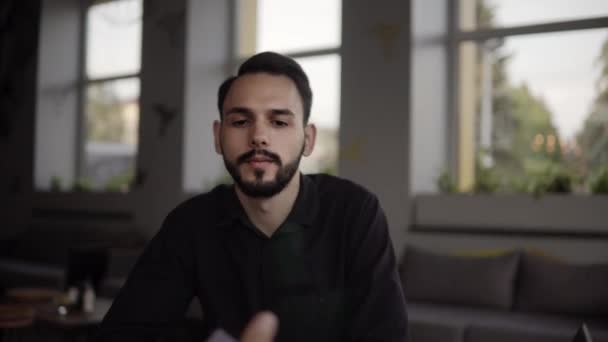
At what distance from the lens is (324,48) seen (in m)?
5.57

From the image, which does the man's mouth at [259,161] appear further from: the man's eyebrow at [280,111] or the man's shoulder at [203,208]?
the man's shoulder at [203,208]

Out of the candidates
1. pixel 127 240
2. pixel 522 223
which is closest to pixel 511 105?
pixel 522 223

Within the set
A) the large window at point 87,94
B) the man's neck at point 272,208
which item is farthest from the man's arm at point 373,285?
the large window at point 87,94

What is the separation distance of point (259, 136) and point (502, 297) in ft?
9.95

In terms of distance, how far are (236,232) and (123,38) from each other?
259 inches

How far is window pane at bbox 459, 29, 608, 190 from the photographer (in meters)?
4.38

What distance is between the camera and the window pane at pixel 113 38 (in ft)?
24.0

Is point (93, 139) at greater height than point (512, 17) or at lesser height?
lesser

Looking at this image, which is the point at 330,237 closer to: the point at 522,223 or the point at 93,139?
A: the point at 522,223

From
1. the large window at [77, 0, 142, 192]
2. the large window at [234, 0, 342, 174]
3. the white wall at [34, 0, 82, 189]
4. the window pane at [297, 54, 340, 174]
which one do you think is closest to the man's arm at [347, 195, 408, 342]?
the large window at [234, 0, 342, 174]

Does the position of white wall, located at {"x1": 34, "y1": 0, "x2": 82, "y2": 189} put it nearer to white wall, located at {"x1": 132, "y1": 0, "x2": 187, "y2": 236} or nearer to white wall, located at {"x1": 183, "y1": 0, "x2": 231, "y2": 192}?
white wall, located at {"x1": 132, "y1": 0, "x2": 187, "y2": 236}

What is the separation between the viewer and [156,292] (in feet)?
4.25

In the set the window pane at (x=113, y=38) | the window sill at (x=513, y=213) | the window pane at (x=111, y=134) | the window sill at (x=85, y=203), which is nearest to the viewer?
the window sill at (x=513, y=213)

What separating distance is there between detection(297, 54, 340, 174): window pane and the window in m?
1.07
